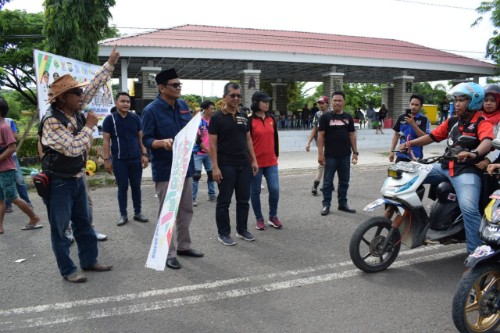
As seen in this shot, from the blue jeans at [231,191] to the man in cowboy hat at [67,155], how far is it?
150 centimetres

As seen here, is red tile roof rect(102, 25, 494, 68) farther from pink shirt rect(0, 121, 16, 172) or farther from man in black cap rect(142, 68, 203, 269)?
man in black cap rect(142, 68, 203, 269)

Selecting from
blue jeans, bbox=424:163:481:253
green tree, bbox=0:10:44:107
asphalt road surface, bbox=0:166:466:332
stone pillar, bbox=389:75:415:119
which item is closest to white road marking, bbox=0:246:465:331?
asphalt road surface, bbox=0:166:466:332

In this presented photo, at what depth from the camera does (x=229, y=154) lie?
189 inches

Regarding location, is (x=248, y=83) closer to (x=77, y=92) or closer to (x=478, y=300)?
(x=77, y=92)

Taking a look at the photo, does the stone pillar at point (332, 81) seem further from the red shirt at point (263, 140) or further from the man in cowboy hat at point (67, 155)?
the man in cowboy hat at point (67, 155)

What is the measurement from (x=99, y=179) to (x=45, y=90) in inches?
84.2

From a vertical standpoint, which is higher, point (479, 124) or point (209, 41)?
point (209, 41)

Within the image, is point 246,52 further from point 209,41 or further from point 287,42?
point 287,42

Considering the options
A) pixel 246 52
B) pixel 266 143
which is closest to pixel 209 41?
pixel 246 52

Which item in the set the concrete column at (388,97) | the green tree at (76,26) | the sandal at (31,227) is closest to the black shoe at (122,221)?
the sandal at (31,227)

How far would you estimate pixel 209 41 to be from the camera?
62.3 ft

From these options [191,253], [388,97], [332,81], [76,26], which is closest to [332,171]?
[191,253]

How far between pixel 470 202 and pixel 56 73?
817 cm

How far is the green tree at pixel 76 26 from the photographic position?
1151 centimetres
